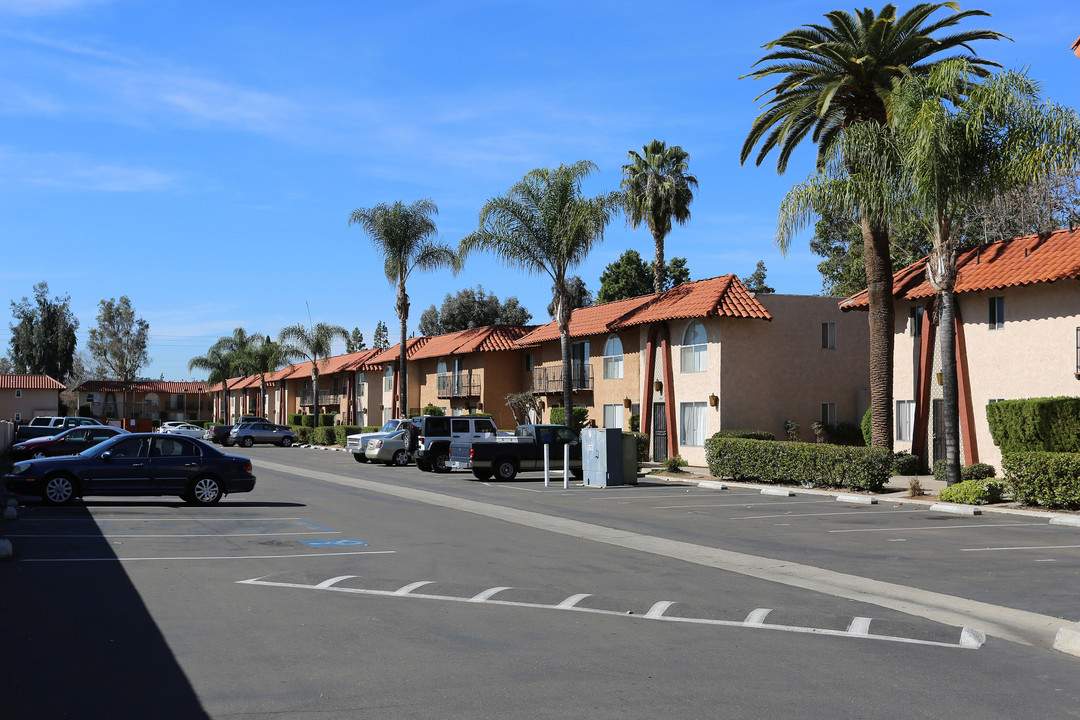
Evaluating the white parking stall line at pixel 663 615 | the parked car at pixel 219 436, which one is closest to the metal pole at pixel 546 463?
the white parking stall line at pixel 663 615

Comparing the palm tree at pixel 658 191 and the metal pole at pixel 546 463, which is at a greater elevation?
the palm tree at pixel 658 191

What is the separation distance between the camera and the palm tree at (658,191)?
5003 cm

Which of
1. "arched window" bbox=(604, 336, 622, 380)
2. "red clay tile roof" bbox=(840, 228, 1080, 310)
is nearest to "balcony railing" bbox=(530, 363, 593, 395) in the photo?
"arched window" bbox=(604, 336, 622, 380)

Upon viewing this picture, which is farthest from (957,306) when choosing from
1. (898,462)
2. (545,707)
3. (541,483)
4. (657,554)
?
(545,707)

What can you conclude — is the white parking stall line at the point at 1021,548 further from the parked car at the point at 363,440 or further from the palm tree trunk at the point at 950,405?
the parked car at the point at 363,440

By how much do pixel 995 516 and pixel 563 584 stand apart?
1149 centimetres

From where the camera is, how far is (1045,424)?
926 inches

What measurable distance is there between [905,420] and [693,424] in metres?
8.14

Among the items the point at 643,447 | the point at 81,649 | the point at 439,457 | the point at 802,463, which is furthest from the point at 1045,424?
the point at 81,649

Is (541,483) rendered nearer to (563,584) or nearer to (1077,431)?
(1077,431)

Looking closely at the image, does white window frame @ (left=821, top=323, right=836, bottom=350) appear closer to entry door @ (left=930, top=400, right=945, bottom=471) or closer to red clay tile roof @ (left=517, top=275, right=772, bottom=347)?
red clay tile roof @ (left=517, top=275, right=772, bottom=347)

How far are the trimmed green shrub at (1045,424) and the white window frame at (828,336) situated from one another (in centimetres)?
1340

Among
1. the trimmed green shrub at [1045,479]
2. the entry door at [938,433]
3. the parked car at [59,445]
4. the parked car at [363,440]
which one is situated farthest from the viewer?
the parked car at [363,440]

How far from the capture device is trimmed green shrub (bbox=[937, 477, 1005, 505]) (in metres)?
20.7
